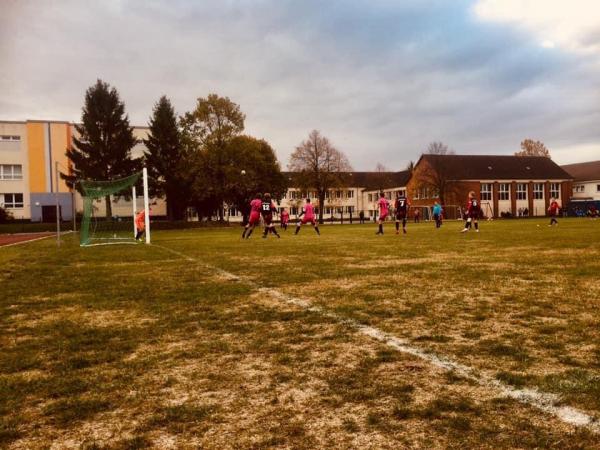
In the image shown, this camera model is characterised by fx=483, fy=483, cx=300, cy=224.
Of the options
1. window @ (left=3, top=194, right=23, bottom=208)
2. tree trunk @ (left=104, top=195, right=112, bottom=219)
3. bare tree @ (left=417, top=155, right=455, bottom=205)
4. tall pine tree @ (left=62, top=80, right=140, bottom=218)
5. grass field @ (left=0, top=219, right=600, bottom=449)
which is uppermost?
tall pine tree @ (left=62, top=80, right=140, bottom=218)

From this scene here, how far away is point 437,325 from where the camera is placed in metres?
5.09

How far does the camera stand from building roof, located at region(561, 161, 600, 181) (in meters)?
87.6

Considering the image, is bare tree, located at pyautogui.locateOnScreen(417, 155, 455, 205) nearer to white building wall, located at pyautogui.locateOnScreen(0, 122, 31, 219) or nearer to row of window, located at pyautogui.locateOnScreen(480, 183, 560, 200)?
row of window, located at pyautogui.locateOnScreen(480, 183, 560, 200)

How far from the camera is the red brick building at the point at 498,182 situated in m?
76.0

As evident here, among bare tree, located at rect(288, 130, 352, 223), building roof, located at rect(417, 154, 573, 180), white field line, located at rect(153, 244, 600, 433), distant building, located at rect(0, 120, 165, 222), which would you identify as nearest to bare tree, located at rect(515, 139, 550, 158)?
building roof, located at rect(417, 154, 573, 180)

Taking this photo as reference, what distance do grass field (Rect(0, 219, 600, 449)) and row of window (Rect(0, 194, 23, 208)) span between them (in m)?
62.9

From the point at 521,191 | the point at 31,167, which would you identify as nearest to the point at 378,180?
the point at 521,191

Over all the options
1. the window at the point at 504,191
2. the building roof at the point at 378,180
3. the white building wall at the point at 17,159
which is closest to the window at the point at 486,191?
the window at the point at 504,191

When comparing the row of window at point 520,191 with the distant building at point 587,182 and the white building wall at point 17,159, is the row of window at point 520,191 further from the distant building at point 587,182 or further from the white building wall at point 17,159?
the white building wall at point 17,159

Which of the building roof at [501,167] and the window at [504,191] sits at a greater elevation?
the building roof at [501,167]

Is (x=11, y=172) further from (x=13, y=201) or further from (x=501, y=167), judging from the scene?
(x=501, y=167)

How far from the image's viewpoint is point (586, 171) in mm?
90938

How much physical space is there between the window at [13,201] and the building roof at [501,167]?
59146mm

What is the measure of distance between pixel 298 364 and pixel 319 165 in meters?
63.8
